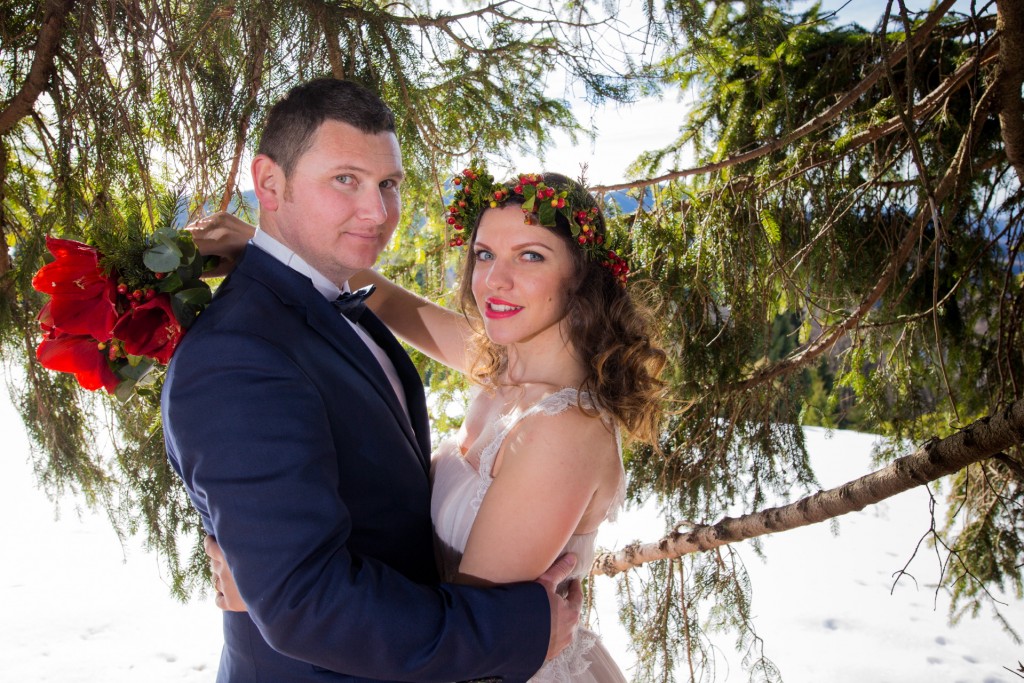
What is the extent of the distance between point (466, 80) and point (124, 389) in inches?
48.8

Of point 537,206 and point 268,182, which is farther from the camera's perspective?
point 537,206

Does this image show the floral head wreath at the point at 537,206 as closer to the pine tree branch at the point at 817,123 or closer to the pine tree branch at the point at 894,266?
the pine tree branch at the point at 817,123

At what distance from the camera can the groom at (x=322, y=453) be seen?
1.27 meters

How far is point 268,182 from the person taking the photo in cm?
164

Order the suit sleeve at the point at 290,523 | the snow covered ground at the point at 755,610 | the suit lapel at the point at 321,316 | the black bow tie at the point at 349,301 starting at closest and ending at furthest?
the suit sleeve at the point at 290,523, the suit lapel at the point at 321,316, the black bow tie at the point at 349,301, the snow covered ground at the point at 755,610

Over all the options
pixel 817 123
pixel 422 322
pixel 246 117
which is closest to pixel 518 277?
pixel 422 322

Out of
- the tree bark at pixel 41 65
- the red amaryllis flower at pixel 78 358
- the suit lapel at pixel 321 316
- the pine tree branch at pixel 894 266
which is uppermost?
the pine tree branch at pixel 894 266

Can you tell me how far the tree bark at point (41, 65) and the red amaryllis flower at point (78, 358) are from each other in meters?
0.78

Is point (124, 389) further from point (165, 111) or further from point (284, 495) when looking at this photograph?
point (165, 111)

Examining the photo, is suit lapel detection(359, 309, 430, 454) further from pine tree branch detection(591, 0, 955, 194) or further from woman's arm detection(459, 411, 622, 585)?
pine tree branch detection(591, 0, 955, 194)

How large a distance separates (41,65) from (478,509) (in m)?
1.44

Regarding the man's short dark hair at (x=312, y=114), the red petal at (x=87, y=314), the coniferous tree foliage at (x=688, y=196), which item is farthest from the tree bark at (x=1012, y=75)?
the red petal at (x=87, y=314)

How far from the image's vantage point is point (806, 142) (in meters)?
2.74

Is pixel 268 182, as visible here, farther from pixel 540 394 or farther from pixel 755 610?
pixel 755 610
